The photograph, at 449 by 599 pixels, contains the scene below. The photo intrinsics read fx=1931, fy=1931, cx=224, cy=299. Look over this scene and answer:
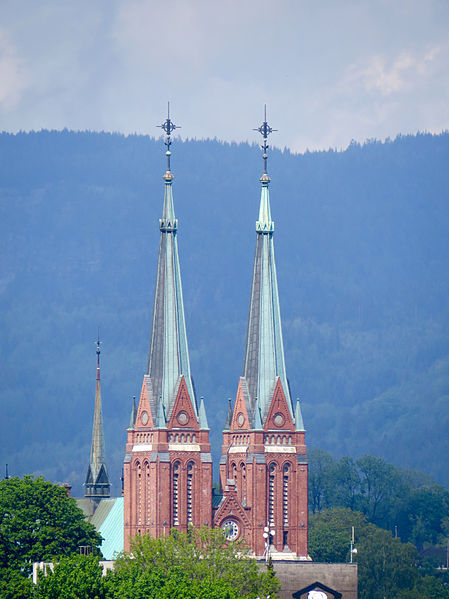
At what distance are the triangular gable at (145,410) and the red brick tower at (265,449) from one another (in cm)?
682

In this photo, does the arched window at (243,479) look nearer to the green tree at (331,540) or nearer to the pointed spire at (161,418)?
the pointed spire at (161,418)

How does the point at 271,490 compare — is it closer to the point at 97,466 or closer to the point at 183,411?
the point at 183,411

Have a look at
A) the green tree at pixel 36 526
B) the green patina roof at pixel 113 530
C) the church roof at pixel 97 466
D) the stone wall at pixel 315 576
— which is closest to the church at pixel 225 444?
the green tree at pixel 36 526

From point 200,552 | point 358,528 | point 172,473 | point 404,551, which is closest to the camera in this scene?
point 200,552

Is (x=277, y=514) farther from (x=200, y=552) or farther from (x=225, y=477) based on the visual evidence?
(x=200, y=552)

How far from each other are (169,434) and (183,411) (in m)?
1.92

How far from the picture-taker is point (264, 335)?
140 meters

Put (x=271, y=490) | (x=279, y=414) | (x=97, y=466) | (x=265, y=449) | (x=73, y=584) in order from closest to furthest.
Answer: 1. (x=73, y=584)
2. (x=271, y=490)
3. (x=265, y=449)
4. (x=279, y=414)
5. (x=97, y=466)

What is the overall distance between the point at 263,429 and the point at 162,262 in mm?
14041

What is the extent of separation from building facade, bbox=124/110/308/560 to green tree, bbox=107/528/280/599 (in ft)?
40.6

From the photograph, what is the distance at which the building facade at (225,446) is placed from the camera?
136 m

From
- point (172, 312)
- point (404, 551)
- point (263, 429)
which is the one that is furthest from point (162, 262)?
point (404, 551)

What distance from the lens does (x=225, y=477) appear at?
463 ft

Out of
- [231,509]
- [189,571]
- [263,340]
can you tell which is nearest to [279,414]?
[263,340]
